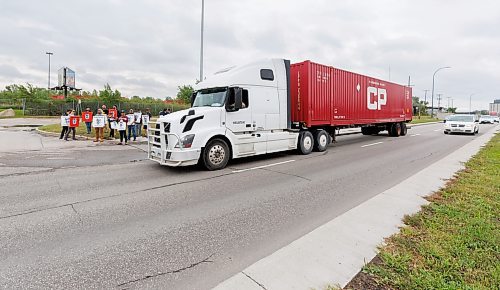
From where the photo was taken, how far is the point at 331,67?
11773 millimetres

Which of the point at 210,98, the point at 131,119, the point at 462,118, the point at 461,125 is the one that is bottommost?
the point at 131,119

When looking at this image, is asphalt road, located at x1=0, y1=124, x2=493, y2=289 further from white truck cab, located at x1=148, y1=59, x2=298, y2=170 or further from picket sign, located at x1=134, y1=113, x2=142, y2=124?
picket sign, located at x1=134, y1=113, x2=142, y2=124

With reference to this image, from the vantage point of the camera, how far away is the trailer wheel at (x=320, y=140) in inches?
459

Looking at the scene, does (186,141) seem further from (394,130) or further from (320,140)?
(394,130)

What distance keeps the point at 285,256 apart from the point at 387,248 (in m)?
1.24

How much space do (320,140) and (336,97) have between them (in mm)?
2124

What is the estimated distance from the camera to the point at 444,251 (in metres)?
3.19

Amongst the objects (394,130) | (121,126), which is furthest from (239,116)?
(394,130)

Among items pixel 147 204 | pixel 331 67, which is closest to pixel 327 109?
pixel 331 67

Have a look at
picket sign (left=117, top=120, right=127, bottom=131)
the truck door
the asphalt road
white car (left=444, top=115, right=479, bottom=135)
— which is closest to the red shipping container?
the truck door

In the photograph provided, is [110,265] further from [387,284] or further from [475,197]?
[475,197]

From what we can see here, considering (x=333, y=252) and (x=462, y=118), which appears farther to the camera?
(x=462, y=118)

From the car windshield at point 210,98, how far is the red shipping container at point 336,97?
3594 mm

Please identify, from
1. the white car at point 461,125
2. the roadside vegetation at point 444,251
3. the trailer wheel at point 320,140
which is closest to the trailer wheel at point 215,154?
the trailer wheel at point 320,140
